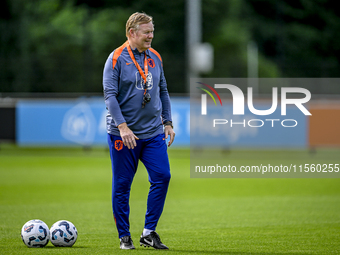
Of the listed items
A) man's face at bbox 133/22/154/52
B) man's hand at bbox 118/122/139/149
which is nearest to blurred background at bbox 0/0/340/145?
man's face at bbox 133/22/154/52

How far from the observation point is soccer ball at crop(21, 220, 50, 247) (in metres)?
5.94

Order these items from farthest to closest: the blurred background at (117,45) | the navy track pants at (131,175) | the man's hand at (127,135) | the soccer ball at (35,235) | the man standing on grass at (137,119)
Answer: the blurred background at (117,45) → the soccer ball at (35,235) → the navy track pants at (131,175) → the man standing on grass at (137,119) → the man's hand at (127,135)

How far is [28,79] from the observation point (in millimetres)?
28312

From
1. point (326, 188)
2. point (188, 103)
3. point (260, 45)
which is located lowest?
point (326, 188)

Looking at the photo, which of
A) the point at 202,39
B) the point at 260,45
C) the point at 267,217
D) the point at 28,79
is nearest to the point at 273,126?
the point at 267,217

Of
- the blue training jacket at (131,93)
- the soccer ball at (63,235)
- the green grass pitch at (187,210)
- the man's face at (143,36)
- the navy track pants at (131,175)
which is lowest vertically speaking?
the green grass pitch at (187,210)

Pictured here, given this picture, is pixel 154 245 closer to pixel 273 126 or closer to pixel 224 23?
pixel 273 126

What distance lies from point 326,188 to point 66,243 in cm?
672

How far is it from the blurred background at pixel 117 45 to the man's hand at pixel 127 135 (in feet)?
37.6

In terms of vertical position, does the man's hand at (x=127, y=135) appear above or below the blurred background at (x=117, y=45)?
below

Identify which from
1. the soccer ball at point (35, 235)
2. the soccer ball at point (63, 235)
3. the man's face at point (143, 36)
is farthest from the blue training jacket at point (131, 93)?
the soccer ball at point (35, 235)

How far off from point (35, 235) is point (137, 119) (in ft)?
4.95

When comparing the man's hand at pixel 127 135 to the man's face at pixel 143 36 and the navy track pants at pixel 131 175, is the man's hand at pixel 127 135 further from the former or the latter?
the man's face at pixel 143 36

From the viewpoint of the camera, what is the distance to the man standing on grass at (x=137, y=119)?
5.70 meters
